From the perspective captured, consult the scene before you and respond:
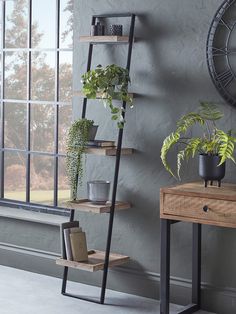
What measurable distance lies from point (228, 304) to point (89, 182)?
1301mm

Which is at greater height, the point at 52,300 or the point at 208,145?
the point at 208,145

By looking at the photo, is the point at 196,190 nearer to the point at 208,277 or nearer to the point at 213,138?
the point at 213,138

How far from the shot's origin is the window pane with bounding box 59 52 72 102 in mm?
6375

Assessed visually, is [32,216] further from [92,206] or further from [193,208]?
[193,208]

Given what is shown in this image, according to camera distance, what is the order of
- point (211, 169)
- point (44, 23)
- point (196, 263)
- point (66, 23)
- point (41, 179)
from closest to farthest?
1. point (211, 169)
2. point (196, 263)
3. point (66, 23)
4. point (44, 23)
5. point (41, 179)

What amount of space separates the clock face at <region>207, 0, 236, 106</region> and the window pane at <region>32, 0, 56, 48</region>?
1.71 m

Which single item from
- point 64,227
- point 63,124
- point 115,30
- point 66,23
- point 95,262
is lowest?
point 95,262

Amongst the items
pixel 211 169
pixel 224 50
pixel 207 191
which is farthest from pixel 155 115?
pixel 207 191

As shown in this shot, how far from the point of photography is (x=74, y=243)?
554 cm

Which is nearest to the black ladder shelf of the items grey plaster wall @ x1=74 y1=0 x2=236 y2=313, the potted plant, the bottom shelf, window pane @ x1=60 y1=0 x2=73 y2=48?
the bottom shelf

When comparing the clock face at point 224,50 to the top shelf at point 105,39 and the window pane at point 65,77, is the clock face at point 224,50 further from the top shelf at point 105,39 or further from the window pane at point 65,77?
the window pane at point 65,77

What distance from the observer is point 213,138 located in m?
5.09

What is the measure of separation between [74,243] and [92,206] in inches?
11.7

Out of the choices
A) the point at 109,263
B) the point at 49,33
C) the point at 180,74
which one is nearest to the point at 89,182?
the point at 109,263
